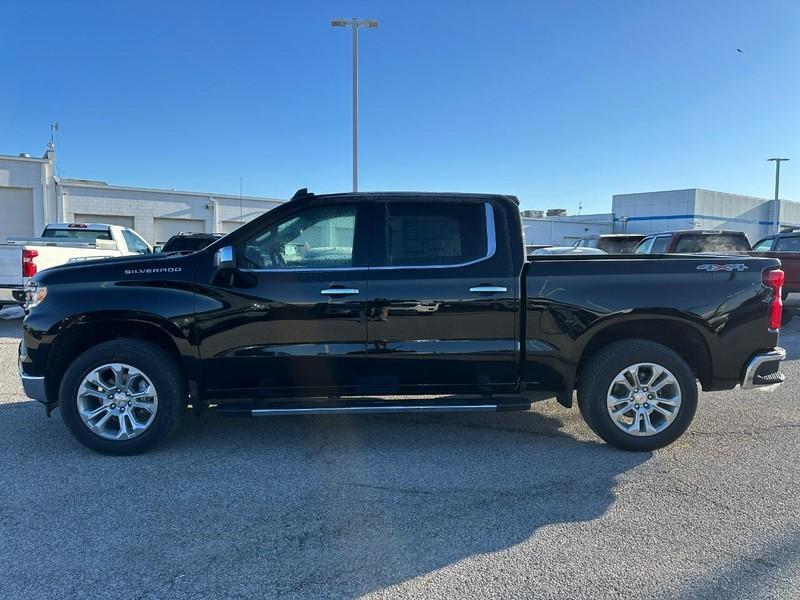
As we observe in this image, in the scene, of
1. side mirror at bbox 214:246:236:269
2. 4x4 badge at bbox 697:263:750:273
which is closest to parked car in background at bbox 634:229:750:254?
4x4 badge at bbox 697:263:750:273

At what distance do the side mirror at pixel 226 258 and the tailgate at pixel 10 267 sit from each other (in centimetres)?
726

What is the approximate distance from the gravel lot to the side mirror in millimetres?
1481

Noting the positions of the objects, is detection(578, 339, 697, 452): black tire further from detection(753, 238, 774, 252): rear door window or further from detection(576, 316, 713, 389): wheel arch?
detection(753, 238, 774, 252): rear door window

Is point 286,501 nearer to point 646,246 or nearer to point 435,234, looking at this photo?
point 435,234

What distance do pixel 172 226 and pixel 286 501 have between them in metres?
29.7

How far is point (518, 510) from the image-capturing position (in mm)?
3641

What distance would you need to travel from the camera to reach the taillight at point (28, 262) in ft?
31.5

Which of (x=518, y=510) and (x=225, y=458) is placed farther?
(x=225, y=458)

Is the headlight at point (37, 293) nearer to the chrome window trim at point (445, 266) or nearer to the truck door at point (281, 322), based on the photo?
the truck door at point (281, 322)

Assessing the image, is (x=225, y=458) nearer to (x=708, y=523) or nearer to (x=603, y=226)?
(x=708, y=523)

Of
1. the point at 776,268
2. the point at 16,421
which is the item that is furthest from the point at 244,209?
the point at 776,268

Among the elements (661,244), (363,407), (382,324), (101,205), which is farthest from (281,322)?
(101,205)

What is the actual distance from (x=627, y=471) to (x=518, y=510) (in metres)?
1.12

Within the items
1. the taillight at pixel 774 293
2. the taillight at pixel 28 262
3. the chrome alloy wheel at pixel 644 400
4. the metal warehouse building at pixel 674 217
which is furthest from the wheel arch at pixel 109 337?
the metal warehouse building at pixel 674 217
